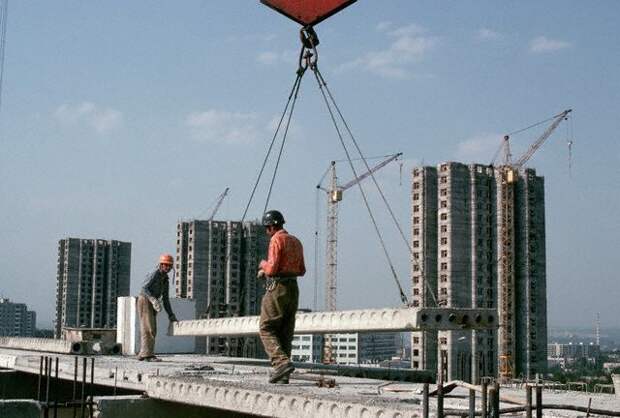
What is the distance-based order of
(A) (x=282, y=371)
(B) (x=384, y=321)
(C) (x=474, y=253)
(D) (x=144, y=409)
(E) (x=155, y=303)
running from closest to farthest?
(A) (x=282, y=371) < (D) (x=144, y=409) < (B) (x=384, y=321) < (E) (x=155, y=303) < (C) (x=474, y=253)

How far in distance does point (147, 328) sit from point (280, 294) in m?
6.79

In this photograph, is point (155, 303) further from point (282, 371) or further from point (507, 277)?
point (507, 277)

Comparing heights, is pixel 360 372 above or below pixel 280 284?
below

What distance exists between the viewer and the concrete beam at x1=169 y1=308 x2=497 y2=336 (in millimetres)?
10703

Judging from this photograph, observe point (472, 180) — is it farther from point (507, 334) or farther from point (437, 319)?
point (437, 319)

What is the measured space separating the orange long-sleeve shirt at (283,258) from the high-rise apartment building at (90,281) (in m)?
129

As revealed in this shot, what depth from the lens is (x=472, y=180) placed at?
352 ft

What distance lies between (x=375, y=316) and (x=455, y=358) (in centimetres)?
9391

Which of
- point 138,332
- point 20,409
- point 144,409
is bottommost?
point 20,409

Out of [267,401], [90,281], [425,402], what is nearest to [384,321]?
[267,401]

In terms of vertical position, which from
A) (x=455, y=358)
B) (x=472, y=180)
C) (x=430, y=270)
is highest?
(x=472, y=180)

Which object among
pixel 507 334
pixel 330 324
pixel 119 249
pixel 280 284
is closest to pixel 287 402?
pixel 280 284

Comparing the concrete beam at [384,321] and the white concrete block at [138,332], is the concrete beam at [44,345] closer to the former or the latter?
the white concrete block at [138,332]

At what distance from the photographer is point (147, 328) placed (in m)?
15.7
